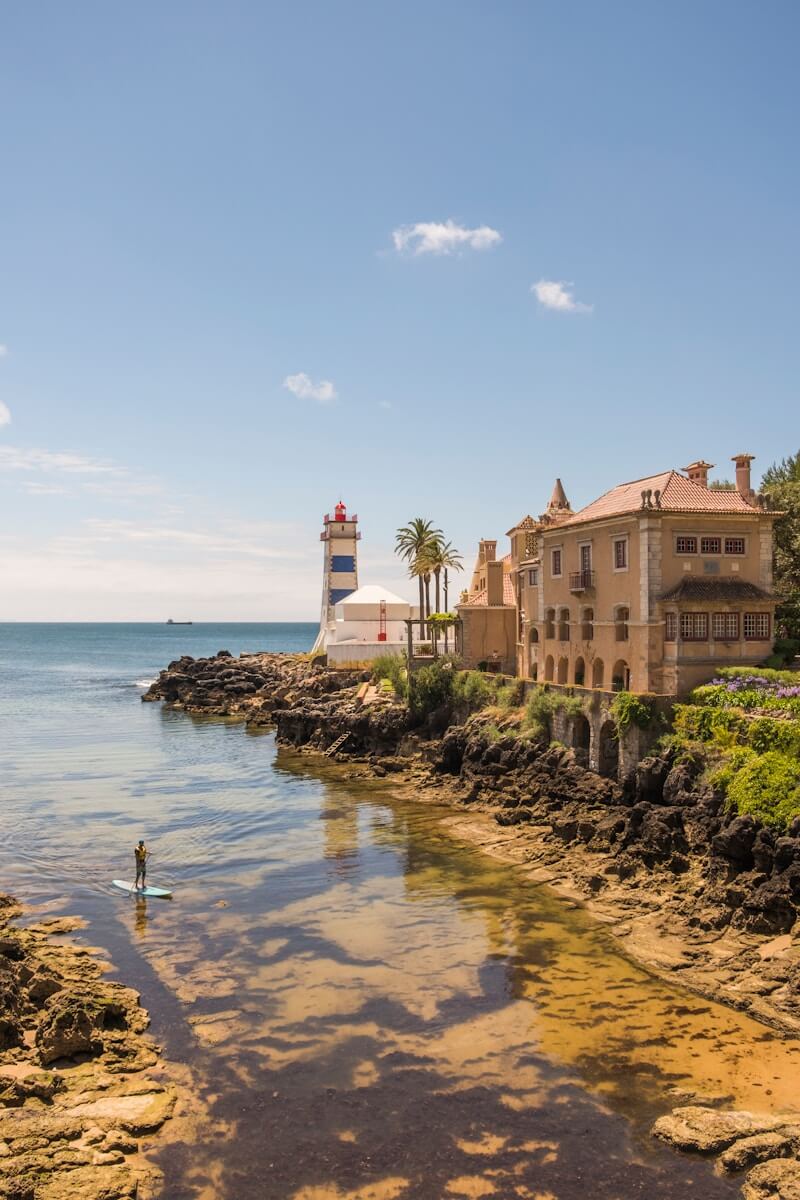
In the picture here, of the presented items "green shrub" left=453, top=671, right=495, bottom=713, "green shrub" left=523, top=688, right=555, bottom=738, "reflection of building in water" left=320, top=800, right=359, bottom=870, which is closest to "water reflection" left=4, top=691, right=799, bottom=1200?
"reflection of building in water" left=320, top=800, right=359, bottom=870

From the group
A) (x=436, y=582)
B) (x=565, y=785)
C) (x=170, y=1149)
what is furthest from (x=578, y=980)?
(x=436, y=582)

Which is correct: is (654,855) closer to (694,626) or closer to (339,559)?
(694,626)

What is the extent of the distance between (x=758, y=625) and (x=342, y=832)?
19.4 m

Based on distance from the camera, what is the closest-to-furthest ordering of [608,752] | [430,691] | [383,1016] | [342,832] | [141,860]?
[383,1016]
[141,860]
[342,832]
[608,752]
[430,691]

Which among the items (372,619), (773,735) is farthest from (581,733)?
(372,619)

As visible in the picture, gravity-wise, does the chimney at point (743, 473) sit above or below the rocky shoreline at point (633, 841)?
above

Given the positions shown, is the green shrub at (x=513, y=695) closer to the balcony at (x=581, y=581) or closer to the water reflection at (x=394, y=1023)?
the balcony at (x=581, y=581)

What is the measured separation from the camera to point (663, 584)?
3806 centimetres

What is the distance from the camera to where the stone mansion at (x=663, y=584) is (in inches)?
1471

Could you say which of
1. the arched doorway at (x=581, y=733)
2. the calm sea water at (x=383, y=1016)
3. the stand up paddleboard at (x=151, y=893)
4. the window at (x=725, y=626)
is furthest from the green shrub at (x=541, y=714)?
the stand up paddleboard at (x=151, y=893)

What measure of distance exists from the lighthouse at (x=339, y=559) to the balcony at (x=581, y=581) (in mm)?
45689

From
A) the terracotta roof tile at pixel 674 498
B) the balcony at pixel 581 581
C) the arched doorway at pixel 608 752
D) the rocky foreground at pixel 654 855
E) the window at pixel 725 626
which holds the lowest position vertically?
the rocky foreground at pixel 654 855

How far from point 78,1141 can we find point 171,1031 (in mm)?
4514

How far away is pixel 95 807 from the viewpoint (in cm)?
4206
